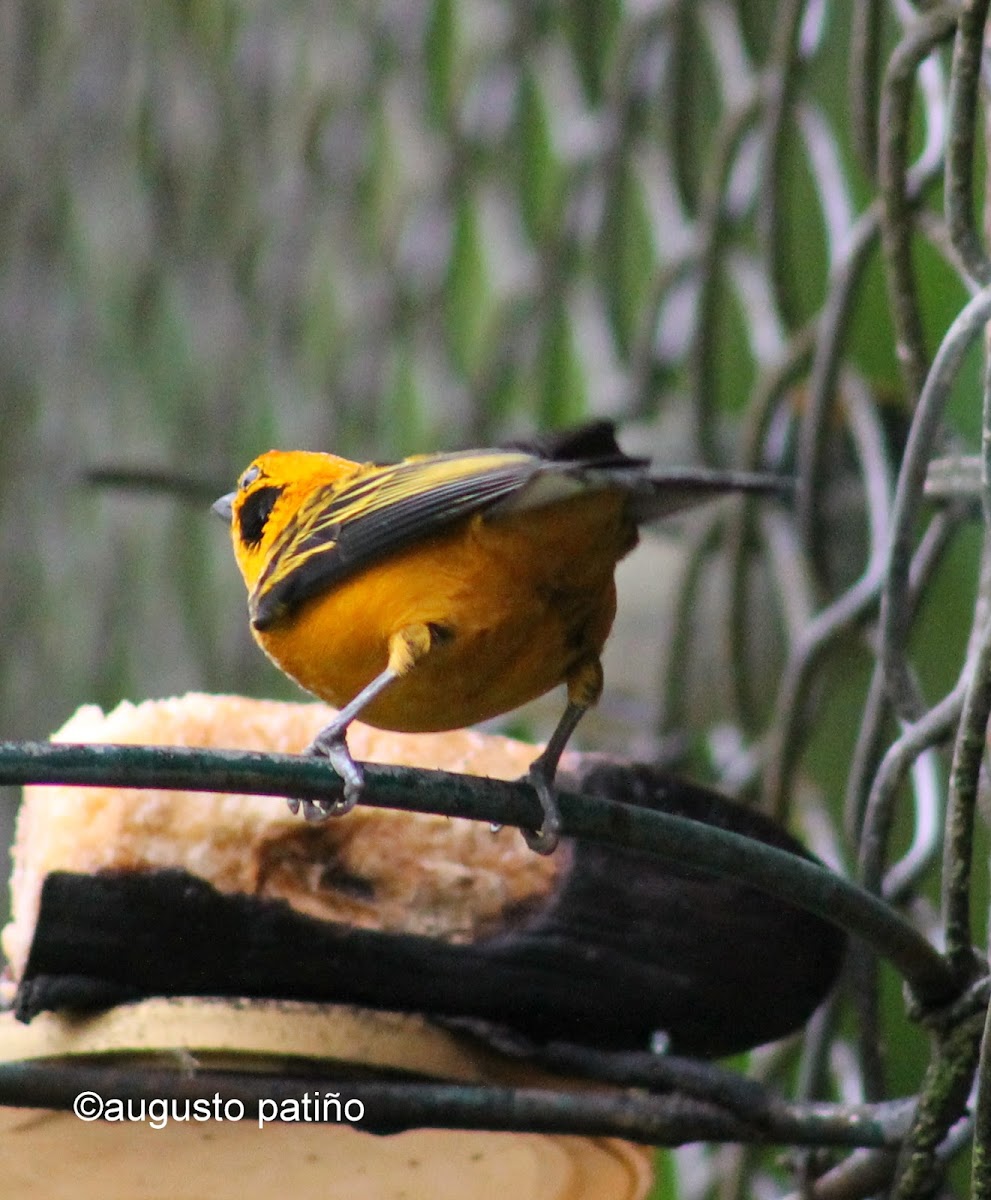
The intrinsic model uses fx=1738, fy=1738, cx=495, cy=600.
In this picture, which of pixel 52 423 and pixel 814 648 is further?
pixel 52 423

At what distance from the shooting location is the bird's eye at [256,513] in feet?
5.36

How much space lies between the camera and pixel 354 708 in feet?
4.13

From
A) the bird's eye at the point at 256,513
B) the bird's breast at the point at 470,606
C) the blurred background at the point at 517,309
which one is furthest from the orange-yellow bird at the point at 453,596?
the blurred background at the point at 517,309

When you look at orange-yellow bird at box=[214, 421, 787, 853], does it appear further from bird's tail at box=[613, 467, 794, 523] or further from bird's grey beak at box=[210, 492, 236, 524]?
bird's grey beak at box=[210, 492, 236, 524]

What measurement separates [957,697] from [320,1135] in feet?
1.79

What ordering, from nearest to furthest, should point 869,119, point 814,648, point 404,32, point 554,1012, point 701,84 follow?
point 554,1012 < point 869,119 < point 814,648 < point 701,84 < point 404,32

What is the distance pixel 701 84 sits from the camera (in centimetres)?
325

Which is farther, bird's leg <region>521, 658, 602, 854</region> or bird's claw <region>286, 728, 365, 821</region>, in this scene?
bird's leg <region>521, 658, 602, 854</region>

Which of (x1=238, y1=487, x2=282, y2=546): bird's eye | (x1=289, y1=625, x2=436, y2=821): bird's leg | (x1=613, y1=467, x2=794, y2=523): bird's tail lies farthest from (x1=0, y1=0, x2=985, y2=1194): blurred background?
(x1=238, y1=487, x2=282, y2=546): bird's eye

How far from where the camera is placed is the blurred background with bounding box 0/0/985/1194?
2154mm

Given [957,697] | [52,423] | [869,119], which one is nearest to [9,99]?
[52,423]

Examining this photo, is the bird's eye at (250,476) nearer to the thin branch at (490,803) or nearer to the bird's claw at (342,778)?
the bird's claw at (342,778)

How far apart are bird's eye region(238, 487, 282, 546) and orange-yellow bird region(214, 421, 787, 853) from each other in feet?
0.68

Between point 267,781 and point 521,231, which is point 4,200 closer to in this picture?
point 521,231
